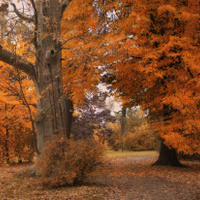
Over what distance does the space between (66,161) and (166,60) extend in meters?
5.71

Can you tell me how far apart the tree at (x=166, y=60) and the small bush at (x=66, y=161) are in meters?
2.46

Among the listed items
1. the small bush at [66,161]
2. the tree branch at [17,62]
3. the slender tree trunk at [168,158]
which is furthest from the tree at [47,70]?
the slender tree trunk at [168,158]

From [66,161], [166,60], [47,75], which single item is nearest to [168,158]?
[166,60]

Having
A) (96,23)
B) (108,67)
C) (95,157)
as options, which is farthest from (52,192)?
(96,23)

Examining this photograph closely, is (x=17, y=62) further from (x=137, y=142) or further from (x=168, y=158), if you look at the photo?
(x=137, y=142)

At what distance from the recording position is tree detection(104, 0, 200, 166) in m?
8.04

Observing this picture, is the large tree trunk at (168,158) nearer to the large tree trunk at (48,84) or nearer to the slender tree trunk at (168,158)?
the slender tree trunk at (168,158)

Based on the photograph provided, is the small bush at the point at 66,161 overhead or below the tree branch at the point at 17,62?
below

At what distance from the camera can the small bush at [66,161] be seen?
19.6 feet

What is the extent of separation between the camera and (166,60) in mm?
9242

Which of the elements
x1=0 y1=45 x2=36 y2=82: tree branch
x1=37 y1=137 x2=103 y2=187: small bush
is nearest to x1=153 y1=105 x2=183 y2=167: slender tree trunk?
x1=37 y1=137 x2=103 y2=187: small bush

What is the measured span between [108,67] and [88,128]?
1066 centimetres

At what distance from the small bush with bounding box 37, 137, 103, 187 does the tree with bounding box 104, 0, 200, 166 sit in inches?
96.9

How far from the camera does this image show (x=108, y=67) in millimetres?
10164
